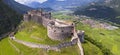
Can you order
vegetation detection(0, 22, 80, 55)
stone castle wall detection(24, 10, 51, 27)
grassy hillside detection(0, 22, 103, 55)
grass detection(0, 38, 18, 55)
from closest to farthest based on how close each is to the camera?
vegetation detection(0, 22, 80, 55) → grassy hillside detection(0, 22, 103, 55) → grass detection(0, 38, 18, 55) → stone castle wall detection(24, 10, 51, 27)

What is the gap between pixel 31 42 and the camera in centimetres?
13438

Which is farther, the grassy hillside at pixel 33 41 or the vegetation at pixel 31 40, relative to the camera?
the grassy hillside at pixel 33 41

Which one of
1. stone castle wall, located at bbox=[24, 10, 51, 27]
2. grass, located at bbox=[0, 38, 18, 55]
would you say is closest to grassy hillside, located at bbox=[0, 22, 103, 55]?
grass, located at bbox=[0, 38, 18, 55]

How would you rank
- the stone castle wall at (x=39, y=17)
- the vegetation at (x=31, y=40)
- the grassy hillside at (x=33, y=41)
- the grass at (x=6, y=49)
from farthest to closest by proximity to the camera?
the stone castle wall at (x=39, y=17) → the grass at (x=6, y=49) → the grassy hillside at (x=33, y=41) → the vegetation at (x=31, y=40)

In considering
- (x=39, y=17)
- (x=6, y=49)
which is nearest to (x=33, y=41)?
(x=6, y=49)

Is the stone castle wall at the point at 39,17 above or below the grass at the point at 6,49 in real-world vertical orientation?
above

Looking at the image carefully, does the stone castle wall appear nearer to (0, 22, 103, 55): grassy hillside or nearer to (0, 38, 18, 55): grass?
(0, 22, 103, 55): grassy hillside

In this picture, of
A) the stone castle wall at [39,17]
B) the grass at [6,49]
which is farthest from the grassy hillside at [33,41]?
the stone castle wall at [39,17]

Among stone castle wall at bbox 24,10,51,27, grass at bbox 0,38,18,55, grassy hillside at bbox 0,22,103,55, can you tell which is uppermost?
stone castle wall at bbox 24,10,51,27

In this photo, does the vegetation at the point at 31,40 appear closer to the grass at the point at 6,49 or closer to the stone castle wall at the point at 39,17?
the grass at the point at 6,49

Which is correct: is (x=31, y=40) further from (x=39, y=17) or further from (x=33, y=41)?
(x=39, y=17)

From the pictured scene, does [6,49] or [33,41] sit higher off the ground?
[33,41]

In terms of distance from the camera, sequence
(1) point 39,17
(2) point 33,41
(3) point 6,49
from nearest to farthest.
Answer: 1. (2) point 33,41
2. (3) point 6,49
3. (1) point 39,17

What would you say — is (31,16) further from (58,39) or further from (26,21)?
(58,39)
